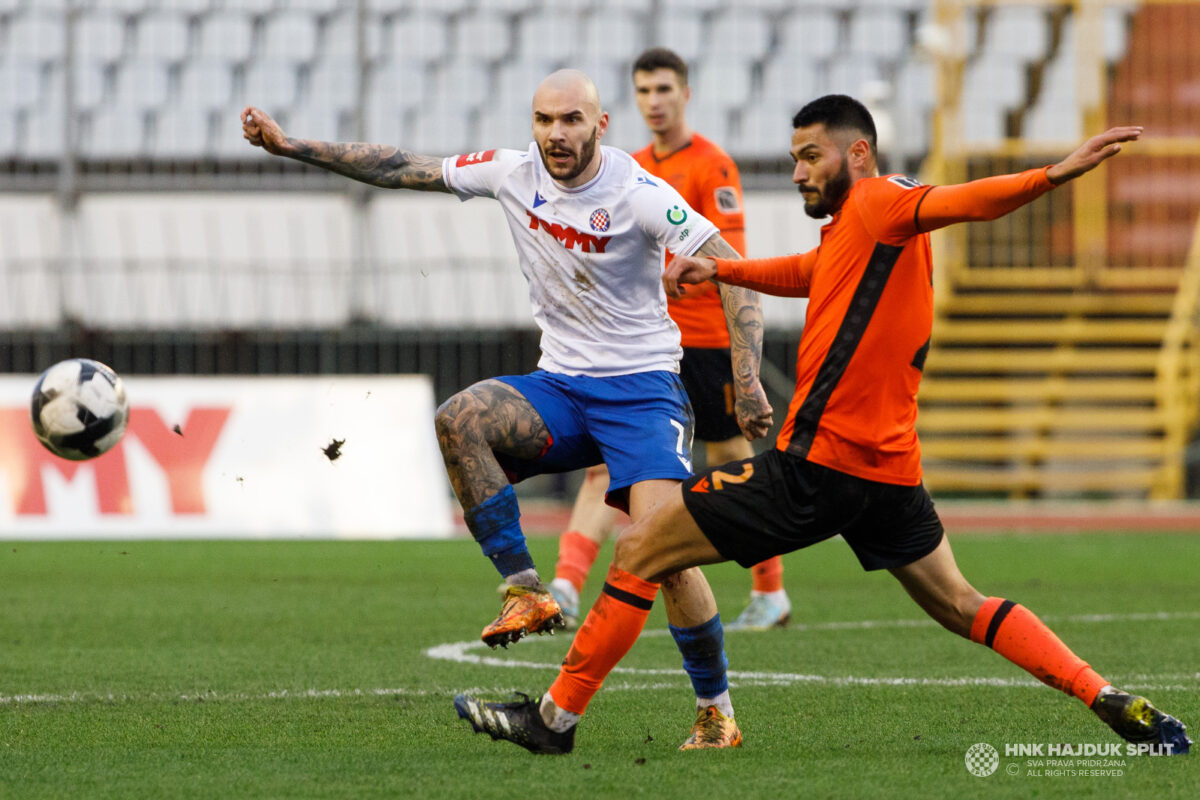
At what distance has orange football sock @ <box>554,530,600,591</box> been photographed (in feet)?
26.4

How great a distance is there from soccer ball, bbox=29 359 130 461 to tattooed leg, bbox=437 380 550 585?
1.71 meters

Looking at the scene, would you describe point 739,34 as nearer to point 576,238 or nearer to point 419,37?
point 419,37

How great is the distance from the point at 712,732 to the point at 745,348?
1.13m

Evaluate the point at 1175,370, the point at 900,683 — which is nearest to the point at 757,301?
the point at 900,683

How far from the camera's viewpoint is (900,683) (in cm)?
616

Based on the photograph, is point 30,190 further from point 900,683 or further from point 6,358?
point 900,683

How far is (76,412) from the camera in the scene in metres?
6.24

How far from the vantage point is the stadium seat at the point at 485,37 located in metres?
22.6

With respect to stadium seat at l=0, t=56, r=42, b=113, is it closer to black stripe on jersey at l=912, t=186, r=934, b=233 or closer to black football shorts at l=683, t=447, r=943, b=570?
black football shorts at l=683, t=447, r=943, b=570

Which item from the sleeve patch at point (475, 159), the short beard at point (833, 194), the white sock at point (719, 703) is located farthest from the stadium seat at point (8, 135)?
the short beard at point (833, 194)

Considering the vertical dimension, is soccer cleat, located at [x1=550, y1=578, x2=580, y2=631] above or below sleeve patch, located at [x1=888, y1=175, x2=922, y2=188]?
below

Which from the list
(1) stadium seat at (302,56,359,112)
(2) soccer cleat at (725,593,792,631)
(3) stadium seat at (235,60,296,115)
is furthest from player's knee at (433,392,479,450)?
(3) stadium seat at (235,60,296,115)

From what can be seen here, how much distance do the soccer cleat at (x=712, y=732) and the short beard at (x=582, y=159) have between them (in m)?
1.63

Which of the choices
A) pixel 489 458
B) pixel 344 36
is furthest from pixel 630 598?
pixel 344 36
